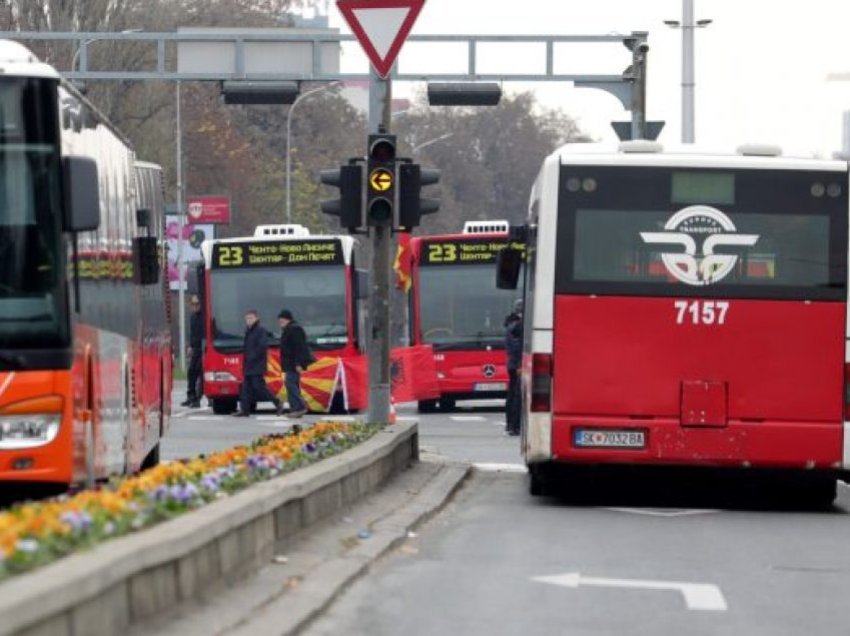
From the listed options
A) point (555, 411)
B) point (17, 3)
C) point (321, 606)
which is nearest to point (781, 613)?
point (321, 606)

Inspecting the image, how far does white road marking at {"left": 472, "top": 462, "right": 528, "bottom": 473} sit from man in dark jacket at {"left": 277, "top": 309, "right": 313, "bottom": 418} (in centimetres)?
1215

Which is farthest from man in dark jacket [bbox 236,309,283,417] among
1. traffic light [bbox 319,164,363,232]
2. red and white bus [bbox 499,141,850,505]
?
red and white bus [bbox 499,141,850,505]

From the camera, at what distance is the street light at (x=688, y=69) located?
43.6 metres

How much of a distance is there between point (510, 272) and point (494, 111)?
11010 centimetres

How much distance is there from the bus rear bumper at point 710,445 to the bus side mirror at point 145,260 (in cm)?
379

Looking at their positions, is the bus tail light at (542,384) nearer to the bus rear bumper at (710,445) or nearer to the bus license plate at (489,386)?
the bus rear bumper at (710,445)

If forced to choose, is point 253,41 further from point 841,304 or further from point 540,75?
point 841,304

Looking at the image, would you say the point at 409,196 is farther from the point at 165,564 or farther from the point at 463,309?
the point at 463,309

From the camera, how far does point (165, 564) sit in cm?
1005

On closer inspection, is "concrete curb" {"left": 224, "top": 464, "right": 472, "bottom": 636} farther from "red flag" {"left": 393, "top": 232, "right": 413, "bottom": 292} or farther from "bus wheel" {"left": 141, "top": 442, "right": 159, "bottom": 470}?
"red flag" {"left": 393, "top": 232, "right": 413, "bottom": 292}

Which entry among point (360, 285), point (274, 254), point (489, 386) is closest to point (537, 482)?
point (360, 285)

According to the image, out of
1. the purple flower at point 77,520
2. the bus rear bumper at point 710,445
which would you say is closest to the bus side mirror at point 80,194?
the purple flower at point 77,520

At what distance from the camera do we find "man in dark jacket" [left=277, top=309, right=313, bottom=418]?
39.1m

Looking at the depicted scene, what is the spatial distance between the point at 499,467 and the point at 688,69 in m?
19.6
